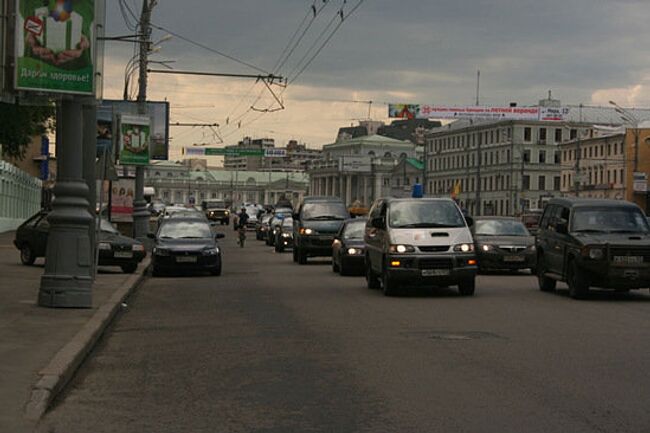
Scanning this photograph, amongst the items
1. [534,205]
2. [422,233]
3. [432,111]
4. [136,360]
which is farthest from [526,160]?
[136,360]

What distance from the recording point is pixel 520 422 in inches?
324

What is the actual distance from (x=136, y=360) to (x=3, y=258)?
74.1 feet

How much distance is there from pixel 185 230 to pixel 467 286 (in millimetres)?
10586

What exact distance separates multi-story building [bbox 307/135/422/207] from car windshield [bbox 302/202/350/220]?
344 ft

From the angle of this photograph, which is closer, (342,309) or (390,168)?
(342,309)

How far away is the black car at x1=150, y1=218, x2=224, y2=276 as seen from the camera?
28062 millimetres

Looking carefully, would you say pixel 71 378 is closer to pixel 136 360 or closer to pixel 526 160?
pixel 136 360

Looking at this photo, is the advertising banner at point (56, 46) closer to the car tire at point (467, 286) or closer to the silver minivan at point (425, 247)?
the silver minivan at point (425, 247)

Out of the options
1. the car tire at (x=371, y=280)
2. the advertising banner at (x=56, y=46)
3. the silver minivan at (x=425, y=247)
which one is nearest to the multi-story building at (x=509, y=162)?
Result: the car tire at (x=371, y=280)

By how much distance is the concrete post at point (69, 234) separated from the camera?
16.5 m

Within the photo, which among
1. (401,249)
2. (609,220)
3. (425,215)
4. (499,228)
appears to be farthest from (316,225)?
(609,220)

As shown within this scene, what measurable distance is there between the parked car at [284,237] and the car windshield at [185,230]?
17.0m

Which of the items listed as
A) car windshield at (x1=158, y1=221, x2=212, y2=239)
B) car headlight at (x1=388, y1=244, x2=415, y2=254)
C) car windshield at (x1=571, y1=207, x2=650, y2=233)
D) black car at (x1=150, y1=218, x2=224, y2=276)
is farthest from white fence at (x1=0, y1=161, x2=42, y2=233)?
car windshield at (x1=571, y1=207, x2=650, y2=233)

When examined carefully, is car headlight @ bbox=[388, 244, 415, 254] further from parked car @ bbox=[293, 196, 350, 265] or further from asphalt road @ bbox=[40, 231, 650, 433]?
parked car @ bbox=[293, 196, 350, 265]
